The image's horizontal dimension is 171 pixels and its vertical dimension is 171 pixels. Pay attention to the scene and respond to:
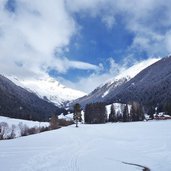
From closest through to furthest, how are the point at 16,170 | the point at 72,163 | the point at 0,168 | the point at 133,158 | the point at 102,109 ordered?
the point at 16,170, the point at 0,168, the point at 72,163, the point at 133,158, the point at 102,109

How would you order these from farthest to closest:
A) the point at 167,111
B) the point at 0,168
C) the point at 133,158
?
the point at 167,111 → the point at 133,158 → the point at 0,168

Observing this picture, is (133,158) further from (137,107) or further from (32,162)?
(137,107)

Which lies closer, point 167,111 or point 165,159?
point 165,159

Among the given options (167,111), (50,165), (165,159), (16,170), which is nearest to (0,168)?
(16,170)

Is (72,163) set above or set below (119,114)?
→ below

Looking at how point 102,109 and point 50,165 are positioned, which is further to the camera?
→ point 102,109

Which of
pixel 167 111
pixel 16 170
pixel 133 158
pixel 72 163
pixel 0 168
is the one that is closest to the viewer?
pixel 16 170

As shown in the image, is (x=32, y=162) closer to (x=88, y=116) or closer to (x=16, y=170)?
(x=16, y=170)

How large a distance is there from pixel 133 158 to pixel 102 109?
15857 centimetres

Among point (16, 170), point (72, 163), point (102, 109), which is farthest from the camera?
point (102, 109)

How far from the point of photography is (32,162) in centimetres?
2731

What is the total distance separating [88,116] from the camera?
192m

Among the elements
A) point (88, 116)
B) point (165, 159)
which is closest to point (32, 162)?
point (165, 159)

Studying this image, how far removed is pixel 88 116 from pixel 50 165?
167243 millimetres
